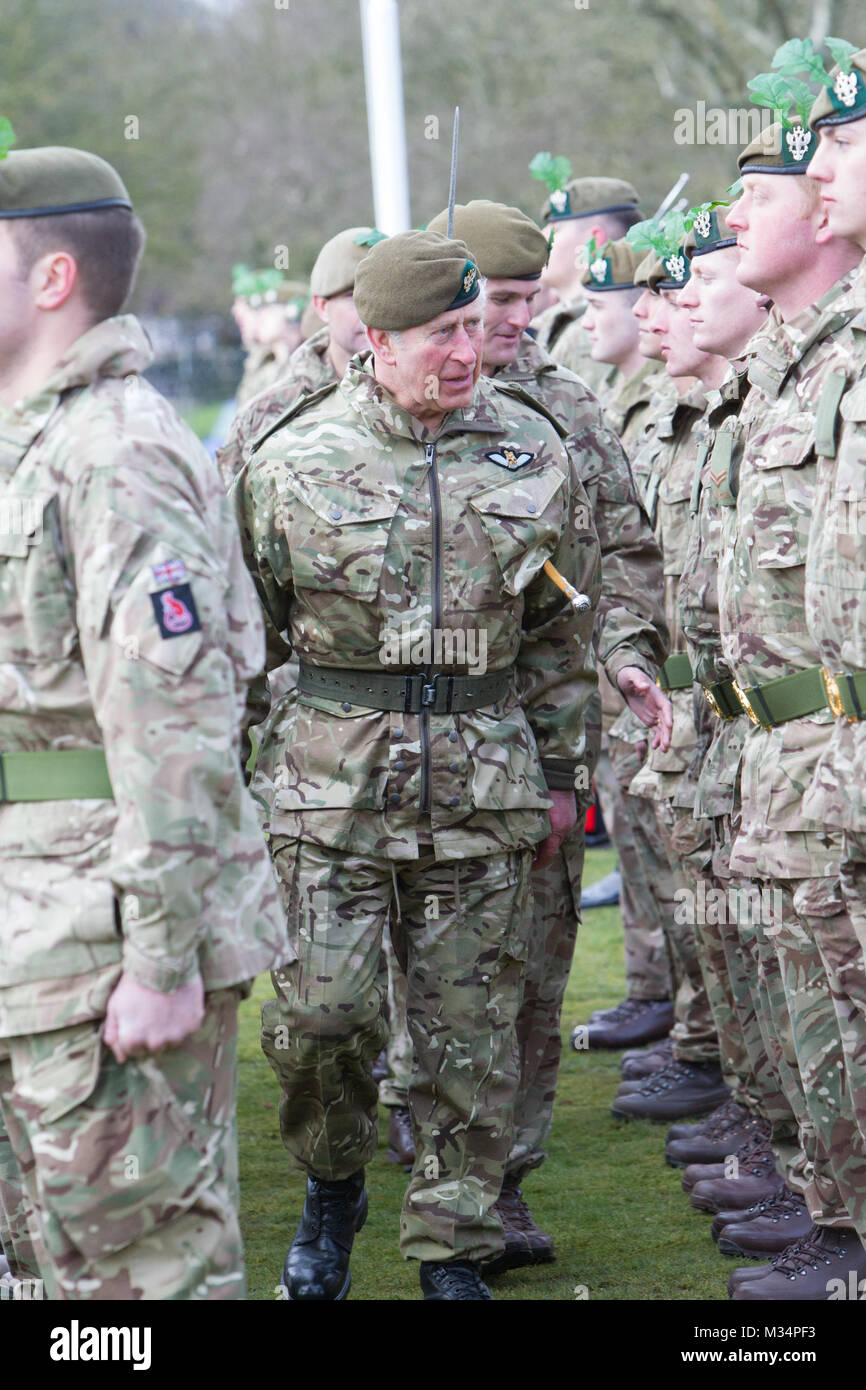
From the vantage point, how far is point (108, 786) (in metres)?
2.90

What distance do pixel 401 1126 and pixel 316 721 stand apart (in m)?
1.97

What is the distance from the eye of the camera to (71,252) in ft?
9.68

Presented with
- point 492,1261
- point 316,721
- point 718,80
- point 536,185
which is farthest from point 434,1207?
point 536,185

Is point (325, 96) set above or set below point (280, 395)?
above

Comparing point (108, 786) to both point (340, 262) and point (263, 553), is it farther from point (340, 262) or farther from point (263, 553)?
point (340, 262)

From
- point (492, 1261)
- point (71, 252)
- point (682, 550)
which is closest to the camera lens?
point (71, 252)

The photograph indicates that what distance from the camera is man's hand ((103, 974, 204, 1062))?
280 centimetres

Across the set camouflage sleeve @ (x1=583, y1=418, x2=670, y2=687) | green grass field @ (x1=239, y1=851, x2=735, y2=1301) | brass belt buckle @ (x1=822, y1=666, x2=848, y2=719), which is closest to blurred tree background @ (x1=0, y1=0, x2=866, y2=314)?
camouflage sleeve @ (x1=583, y1=418, x2=670, y2=687)

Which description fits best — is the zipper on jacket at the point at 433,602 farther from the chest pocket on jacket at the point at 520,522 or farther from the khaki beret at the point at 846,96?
the khaki beret at the point at 846,96

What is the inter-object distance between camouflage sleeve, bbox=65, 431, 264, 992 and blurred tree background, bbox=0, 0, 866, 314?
20.0 m

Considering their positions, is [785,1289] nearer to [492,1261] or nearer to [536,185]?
[492,1261]

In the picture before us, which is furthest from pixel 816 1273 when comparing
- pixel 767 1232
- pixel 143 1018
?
pixel 143 1018

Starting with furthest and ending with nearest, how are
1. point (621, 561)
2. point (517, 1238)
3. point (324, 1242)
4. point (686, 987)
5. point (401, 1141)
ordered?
point (686, 987)
point (401, 1141)
point (621, 561)
point (517, 1238)
point (324, 1242)

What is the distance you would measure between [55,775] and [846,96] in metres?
2.04
